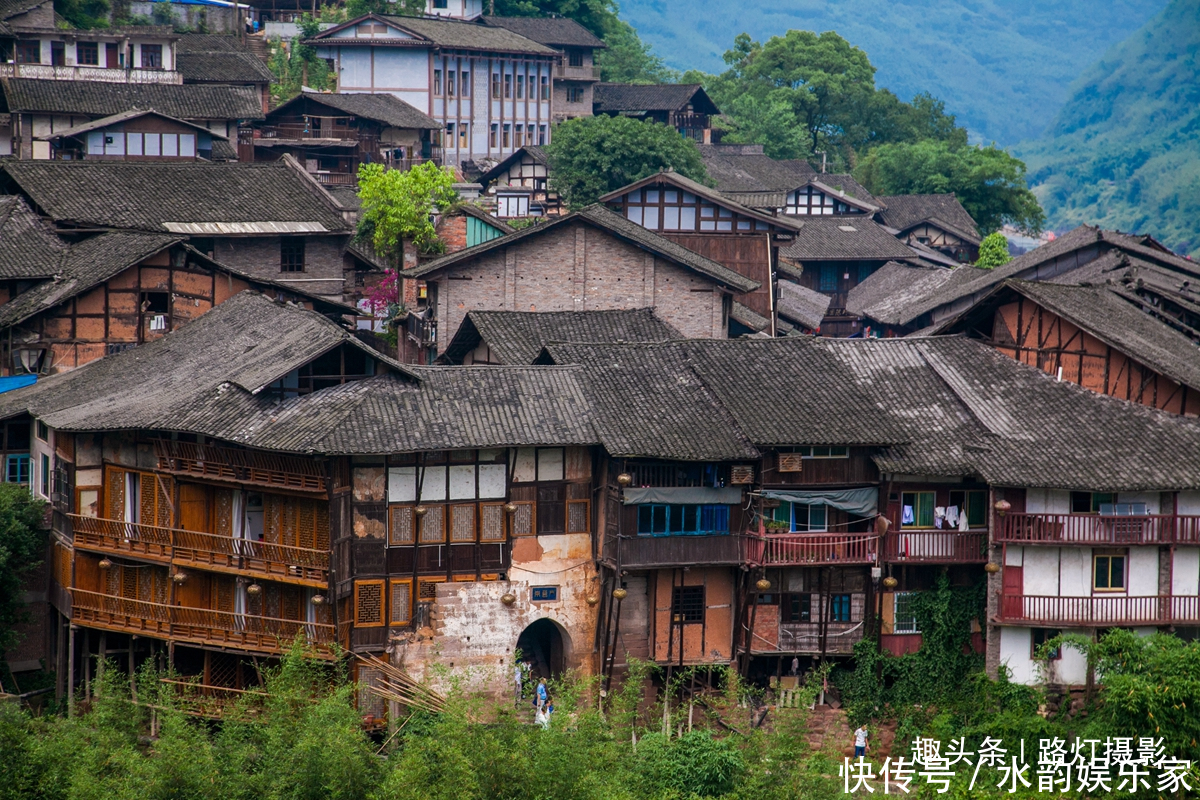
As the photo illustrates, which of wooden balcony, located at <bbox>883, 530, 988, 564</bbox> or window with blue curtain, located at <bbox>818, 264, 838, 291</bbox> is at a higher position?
window with blue curtain, located at <bbox>818, 264, 838, 291</bbox>

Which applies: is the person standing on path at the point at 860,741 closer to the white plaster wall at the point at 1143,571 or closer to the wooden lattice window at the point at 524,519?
the white plaster wall at the point at 1143,571

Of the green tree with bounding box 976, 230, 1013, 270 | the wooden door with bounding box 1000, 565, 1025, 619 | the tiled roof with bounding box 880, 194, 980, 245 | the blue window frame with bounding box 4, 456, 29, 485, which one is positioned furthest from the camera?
the tiled roof with bounding box 880, 194, 980, 245

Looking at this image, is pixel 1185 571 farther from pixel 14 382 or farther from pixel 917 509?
pixel 14 382

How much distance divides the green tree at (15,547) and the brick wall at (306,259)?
45.8 feet

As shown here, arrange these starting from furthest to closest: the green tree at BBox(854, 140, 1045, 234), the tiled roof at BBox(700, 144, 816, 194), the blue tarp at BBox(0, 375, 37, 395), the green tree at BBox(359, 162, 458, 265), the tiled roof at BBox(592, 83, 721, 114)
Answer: the green tree at BBox(854, 140, 1045, 234)
the tiled roof at BBox(592, 83, 721, 114)
the tiled roof at BBox(700, 144, 816, 194)
the green tree at BBox(359, 162, 458, 265)
the blue tarp at BBox(0, 375, 37, 395)

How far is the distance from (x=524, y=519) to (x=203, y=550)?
7837mm

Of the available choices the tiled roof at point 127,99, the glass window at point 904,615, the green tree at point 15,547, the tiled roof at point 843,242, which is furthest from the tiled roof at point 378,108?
the glass window at point 904,615

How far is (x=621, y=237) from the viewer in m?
54.4

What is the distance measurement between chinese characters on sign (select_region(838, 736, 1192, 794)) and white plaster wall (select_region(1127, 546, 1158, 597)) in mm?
4732

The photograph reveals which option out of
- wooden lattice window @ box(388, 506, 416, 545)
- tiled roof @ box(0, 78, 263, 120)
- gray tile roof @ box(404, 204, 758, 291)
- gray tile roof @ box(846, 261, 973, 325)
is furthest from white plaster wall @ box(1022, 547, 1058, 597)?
tiled roof @ box(0, 78, 263, 120)

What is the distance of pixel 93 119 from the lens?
217ft

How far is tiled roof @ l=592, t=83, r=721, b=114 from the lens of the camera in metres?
91.6

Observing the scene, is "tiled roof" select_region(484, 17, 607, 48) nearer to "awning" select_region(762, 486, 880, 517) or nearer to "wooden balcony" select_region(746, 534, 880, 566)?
"awning" select_region(762, 486, 880, 517)

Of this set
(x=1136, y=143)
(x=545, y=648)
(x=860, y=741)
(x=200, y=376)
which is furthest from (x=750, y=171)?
(x=1136, y=143)
